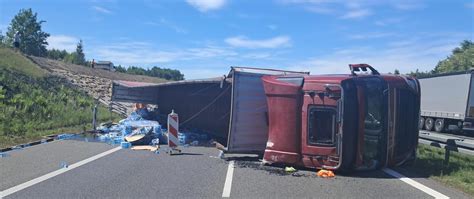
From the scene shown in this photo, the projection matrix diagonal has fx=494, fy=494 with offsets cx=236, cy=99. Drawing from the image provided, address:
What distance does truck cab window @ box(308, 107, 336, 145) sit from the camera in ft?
32.6

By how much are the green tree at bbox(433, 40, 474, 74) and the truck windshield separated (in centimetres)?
5900

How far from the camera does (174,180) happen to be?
8.76m

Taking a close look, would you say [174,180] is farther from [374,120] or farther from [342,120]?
[374,120]

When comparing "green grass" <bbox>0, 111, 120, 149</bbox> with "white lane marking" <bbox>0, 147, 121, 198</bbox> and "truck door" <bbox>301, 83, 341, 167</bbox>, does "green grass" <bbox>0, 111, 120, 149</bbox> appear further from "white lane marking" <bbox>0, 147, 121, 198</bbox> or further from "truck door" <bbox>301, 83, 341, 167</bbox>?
"truck door" <bbox>301, 83, 341, 167</bbox>

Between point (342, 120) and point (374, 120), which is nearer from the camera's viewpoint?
point (342, 120)

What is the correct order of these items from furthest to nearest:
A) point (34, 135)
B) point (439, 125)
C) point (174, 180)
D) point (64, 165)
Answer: point (439, 125)
point (34, 135)
point (64, 165)
point (174, 180)

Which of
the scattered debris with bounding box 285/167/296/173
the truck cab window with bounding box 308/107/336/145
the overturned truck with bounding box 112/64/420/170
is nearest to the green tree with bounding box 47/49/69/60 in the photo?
the overturned truck with bounding box 112/64/420/170

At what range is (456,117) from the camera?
25609 mm

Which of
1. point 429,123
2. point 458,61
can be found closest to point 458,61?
point 458,61

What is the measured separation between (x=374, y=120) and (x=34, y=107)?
16.1m

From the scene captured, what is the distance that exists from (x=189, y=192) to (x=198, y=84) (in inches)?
435

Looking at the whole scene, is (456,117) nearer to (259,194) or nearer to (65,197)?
(259,194)

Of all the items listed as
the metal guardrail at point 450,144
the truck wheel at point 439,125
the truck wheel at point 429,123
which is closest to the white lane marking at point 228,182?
the metal guardrail at point 450,144

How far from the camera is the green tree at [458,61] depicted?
218ft
